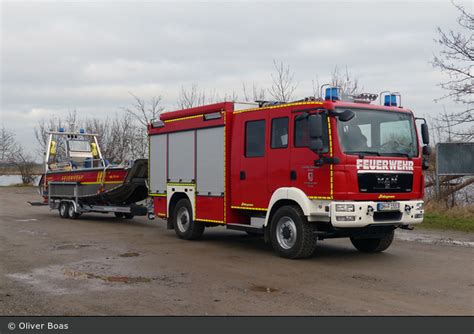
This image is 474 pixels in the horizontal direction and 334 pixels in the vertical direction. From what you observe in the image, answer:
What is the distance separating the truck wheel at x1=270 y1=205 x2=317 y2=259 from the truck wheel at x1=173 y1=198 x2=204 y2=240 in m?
2.92

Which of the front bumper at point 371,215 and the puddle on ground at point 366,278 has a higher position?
the front bumper at point 371,215

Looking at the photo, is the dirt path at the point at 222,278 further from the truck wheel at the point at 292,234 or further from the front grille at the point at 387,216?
the front grille at the point at 387,216

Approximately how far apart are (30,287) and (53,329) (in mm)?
2426

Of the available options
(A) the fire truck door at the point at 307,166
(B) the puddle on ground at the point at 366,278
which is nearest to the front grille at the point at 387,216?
(A) the fire truck door at the point at 307,166

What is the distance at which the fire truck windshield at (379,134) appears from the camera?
10.2 meters

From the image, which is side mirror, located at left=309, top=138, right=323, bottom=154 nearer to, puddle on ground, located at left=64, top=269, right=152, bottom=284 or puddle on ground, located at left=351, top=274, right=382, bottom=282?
puddle on ground, located at left=351, top=274, right=382, bottom=282

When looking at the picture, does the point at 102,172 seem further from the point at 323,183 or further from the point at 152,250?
the point at 323,183

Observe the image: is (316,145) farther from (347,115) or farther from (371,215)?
(371,215)

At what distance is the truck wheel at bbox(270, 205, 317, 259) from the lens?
10375 millimetres

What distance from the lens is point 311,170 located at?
1021 centimetres

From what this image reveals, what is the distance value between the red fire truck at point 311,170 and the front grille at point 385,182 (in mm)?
18

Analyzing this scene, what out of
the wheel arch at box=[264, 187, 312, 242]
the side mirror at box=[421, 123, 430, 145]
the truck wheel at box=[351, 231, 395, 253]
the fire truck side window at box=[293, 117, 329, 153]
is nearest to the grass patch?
the truck wheel at box=[351, 231, 395, 253]

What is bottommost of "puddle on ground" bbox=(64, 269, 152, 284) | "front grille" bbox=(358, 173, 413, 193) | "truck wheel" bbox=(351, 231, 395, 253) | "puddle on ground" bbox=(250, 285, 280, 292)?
"puddle on ground" bbox=(250, 285, 280, 292)

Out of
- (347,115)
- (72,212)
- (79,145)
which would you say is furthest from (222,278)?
(79,145)
